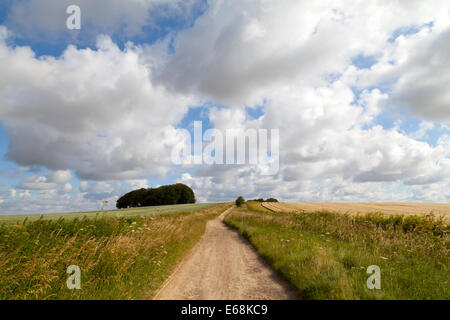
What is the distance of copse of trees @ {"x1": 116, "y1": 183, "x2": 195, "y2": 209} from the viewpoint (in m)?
92.9

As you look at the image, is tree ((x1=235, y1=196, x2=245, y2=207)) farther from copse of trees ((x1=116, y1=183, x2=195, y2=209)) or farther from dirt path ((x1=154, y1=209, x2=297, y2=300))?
dirt path ((x1=154, y1=209, x2=297, y2=300))

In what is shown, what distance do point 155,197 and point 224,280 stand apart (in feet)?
297

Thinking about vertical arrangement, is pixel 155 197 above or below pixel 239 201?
above

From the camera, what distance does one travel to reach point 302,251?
30.8 ft

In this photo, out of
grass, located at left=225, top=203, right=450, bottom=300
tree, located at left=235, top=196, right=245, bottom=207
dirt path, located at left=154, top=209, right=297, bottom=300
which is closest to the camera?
grass, located at left=225, top=203, right=450, bottom=300

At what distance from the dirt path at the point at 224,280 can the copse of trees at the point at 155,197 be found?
280 ft

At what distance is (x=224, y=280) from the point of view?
7.77 metres

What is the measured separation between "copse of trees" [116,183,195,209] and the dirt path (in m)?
85.3

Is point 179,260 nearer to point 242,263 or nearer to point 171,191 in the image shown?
point 242,263

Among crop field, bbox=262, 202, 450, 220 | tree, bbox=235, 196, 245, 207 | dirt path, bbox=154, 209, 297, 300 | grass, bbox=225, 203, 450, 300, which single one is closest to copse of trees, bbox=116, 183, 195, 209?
tree, bbox=235, 196, 245, 207

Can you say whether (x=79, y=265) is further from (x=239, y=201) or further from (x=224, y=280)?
(x=239, y=201)

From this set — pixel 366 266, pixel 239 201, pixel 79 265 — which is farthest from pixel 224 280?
pixel 239 201
